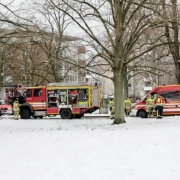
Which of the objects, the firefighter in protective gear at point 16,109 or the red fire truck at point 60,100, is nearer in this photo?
the firefighter in protective gear at point 16,109

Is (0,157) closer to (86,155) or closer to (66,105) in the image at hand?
(86,155)

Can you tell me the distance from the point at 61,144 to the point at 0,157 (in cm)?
256

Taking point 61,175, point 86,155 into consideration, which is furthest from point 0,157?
point 61,175

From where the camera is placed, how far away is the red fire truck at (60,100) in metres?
27.2

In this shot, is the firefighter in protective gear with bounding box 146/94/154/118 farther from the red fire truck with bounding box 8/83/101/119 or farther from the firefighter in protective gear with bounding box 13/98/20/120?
the firefighter in protective gear with bounding box 13/98/20/120

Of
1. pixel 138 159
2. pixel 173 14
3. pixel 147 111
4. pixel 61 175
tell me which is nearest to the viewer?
pixel 61 175

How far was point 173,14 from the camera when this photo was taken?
62.4 ft

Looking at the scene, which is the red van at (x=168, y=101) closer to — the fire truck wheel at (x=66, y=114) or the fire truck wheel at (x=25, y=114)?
the fire truck wheel at (x=66, y=114)

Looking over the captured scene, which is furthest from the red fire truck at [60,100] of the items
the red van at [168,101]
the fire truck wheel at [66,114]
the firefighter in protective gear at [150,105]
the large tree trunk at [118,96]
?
the large tree trunk at [118,96]

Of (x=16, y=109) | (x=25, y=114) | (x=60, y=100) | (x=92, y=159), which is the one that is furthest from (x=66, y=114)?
(x=92, y=159)

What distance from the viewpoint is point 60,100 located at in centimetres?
2755

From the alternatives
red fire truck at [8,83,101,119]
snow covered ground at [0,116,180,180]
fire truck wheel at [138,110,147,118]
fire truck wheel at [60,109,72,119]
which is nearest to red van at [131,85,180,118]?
fire truck wheel at [138,110,147,118]

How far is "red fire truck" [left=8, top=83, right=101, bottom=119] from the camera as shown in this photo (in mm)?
27156

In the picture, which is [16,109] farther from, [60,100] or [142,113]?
[142,113]
